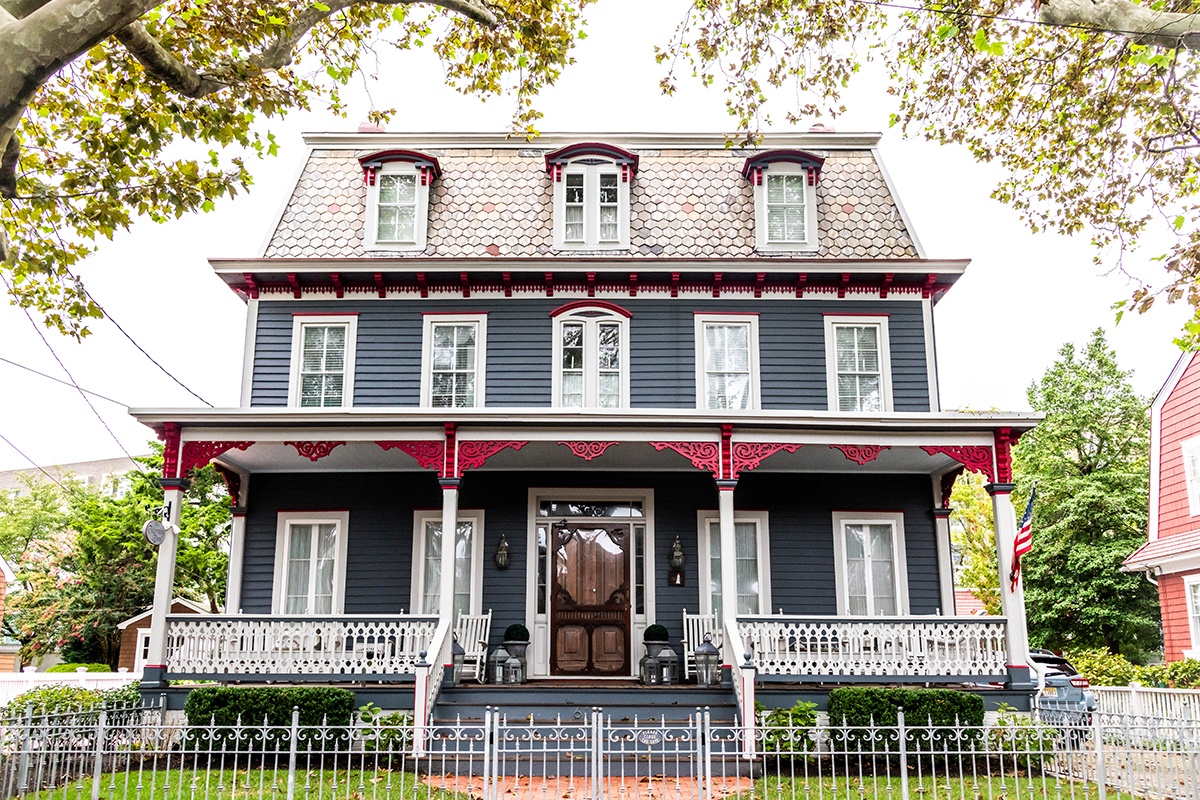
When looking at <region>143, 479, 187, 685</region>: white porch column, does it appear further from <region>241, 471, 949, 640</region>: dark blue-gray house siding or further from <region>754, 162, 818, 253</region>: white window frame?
<region>754, 162, 818, 253</region>: white window frame

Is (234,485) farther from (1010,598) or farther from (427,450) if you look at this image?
(1010,598)

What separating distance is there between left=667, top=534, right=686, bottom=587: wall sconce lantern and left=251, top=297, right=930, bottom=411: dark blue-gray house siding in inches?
93.1

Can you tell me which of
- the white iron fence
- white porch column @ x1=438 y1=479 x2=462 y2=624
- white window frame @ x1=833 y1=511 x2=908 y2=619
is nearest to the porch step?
the white iron fence

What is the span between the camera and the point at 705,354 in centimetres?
1677

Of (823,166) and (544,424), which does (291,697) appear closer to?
(544,424)

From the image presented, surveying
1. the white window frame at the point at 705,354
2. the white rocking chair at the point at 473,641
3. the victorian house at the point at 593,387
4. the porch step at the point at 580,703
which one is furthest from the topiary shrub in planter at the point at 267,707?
the white window frame at the point at 705,354

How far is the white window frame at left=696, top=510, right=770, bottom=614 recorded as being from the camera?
52.2 ft

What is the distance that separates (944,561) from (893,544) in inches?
32.7

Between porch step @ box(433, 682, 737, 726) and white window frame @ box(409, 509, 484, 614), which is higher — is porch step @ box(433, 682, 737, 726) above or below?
below


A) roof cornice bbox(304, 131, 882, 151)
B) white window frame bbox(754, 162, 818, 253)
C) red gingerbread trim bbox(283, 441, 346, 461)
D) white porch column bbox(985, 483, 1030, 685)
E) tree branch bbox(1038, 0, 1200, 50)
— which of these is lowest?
white porch column bbox(985, 483, 1030, 685)

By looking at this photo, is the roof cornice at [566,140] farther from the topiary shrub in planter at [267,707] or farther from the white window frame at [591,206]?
the topiary shrub in planter at [267,707]

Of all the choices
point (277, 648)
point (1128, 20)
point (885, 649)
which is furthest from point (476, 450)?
point (1128, 20)

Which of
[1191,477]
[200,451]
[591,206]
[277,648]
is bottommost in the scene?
[277,648]

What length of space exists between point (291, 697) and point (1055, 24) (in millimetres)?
11187
